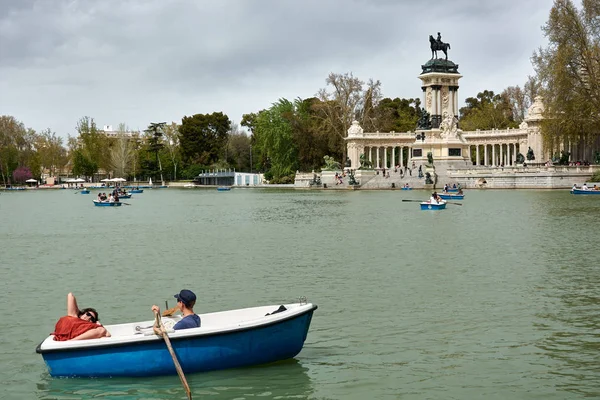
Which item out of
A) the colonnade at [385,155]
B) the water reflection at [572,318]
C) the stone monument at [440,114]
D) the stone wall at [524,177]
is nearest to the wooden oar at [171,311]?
the water reflection at [572,318]

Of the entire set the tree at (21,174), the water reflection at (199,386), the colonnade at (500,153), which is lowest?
the water reflection at (199,386)

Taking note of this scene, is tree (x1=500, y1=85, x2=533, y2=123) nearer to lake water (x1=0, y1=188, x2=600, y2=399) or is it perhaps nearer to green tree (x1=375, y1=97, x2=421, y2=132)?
green tree (x1=375, y1=97, x2=421, y2=132)

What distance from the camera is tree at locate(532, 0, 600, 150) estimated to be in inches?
2470

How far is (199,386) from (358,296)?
23.3ft

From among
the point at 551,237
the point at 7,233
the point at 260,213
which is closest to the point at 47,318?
the point at 551,237

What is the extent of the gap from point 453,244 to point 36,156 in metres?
118

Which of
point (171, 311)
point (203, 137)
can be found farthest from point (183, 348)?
point (203, 137)

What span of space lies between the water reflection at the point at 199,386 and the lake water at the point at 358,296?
0.09ft

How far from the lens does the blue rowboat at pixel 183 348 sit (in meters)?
10.7

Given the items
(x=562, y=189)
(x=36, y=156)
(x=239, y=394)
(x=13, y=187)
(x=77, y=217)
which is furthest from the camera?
(x=36, y=156)

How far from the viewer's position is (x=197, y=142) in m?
138

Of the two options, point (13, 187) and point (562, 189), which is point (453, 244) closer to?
point (562, 189)

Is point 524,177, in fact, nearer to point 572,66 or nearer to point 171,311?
point 572,66

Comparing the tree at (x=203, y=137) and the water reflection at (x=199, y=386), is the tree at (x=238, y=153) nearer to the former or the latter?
the tree at (x=203, y=137)
